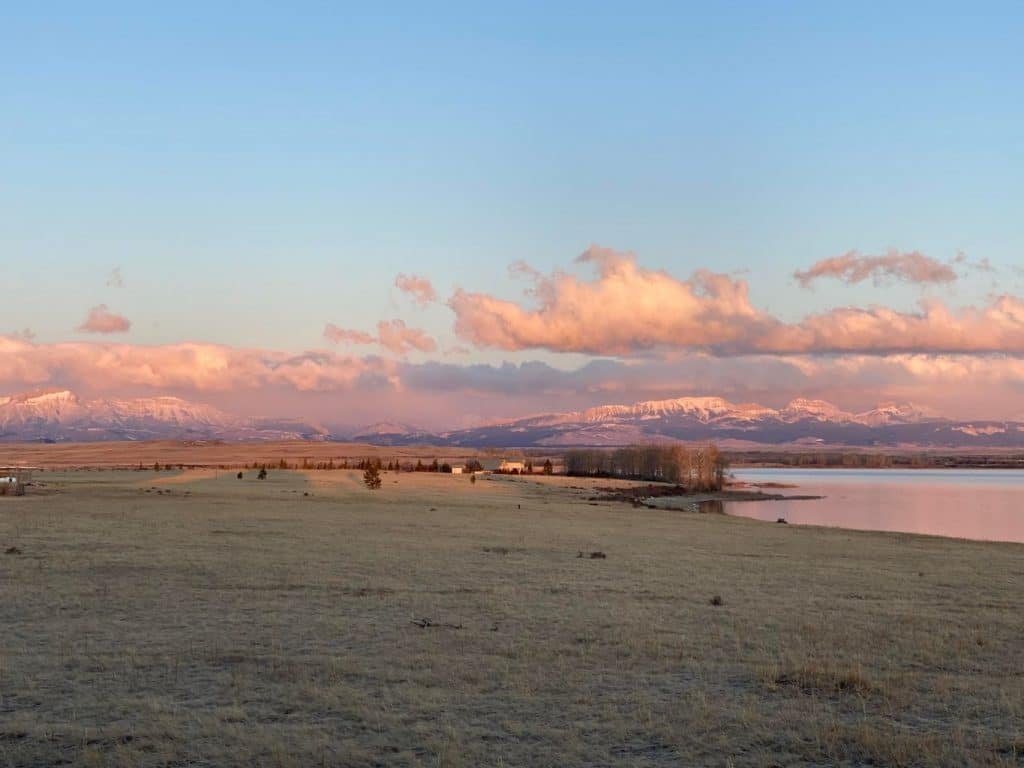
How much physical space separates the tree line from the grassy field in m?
112

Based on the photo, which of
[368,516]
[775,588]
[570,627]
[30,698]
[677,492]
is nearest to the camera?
[30,698]

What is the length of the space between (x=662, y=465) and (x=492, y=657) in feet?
510

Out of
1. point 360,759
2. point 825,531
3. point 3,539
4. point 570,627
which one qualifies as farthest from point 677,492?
point 360,759

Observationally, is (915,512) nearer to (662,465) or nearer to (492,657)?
(492,657)

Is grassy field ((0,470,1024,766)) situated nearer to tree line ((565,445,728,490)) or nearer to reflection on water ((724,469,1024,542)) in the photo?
reflection on water ((724,469,1024,542))

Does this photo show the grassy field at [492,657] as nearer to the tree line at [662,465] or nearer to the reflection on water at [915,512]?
the reflection on water at [915,512]

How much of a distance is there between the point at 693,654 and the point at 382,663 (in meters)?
4.93

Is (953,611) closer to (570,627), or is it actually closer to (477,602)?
(570,627)

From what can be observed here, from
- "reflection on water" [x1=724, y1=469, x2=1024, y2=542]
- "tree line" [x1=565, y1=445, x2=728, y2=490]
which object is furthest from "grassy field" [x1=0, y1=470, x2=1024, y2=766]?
"tree line" [x1=565, y1=445, x2=728, y2=490]

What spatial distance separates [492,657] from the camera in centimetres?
1485

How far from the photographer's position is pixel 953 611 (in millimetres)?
20391

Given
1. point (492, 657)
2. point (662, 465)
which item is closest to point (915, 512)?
point (492, 657)

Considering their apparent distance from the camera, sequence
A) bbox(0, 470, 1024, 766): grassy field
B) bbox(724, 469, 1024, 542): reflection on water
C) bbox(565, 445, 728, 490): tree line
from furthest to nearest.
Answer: bbox(565, 445, 728, 490): tree line, bbox(724, 469, 1024, 542): reflection on water, bbox(0, 470, 1024, 766): grassy field

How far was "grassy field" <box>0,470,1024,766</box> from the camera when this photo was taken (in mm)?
10547
